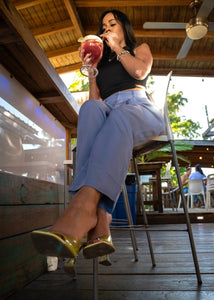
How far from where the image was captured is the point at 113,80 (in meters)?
1.44

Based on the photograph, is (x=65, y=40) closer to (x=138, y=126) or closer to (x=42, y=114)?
(x=42, y=114)

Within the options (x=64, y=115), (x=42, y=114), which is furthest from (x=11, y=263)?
(x=64, y=115)

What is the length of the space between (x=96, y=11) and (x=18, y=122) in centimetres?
457

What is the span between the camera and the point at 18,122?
1.83 meters

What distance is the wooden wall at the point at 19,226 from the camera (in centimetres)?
96

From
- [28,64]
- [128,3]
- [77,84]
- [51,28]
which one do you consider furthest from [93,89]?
[77,84]

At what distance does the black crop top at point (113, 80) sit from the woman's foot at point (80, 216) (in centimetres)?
73

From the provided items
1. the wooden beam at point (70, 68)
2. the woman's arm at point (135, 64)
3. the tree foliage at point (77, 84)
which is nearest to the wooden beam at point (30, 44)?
the woman's arm at point (135, 64)

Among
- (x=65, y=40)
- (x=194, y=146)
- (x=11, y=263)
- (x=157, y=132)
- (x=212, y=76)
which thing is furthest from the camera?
(x=194, y=146)

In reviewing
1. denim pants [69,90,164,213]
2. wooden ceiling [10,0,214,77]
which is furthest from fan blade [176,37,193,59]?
denim pants [69,90,164,213]

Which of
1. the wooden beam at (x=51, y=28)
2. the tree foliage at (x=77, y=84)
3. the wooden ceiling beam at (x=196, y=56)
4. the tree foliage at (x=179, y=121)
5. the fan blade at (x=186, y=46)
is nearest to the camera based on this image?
the fan blade at (x=186, y=46)

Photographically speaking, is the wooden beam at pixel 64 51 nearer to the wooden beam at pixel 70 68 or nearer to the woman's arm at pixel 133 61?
A: the wooden beam at pixel 70 68

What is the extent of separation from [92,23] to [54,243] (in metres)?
5.98

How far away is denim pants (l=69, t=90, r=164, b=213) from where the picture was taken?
2.82 feet
